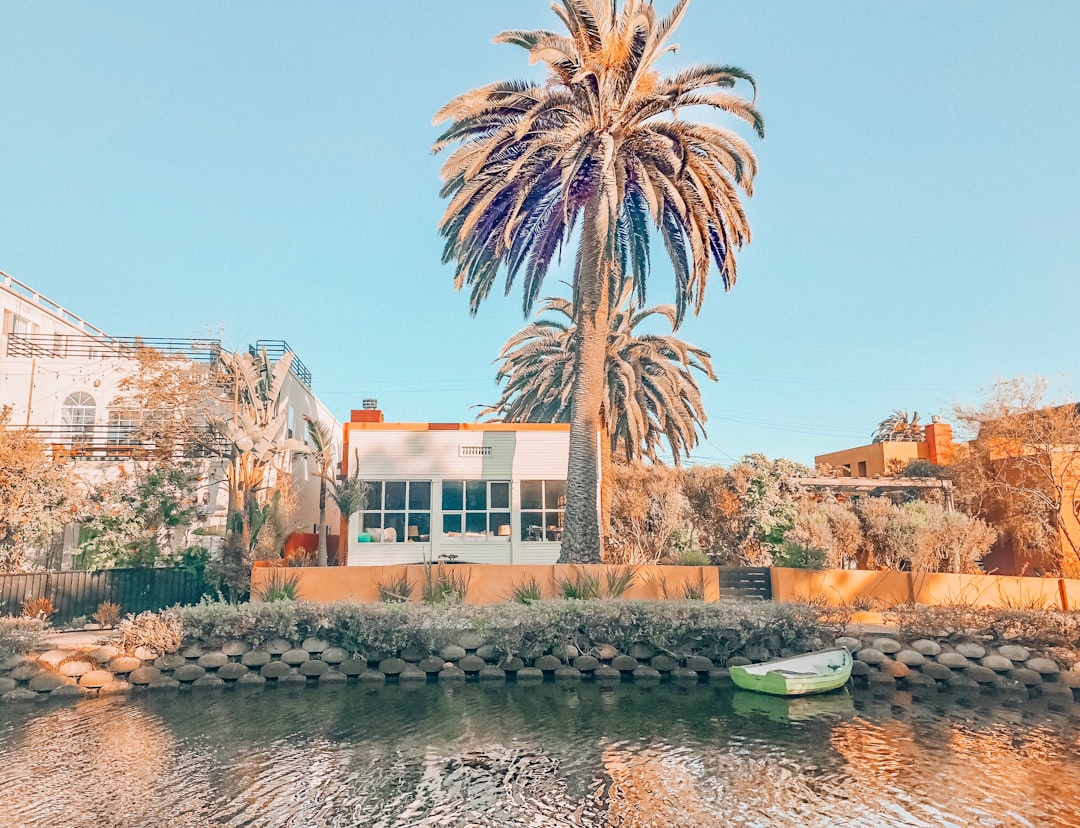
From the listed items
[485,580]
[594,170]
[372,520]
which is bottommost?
[485,580]

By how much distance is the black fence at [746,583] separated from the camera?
68.5 feet

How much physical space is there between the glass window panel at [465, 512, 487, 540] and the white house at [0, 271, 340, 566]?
6360mm

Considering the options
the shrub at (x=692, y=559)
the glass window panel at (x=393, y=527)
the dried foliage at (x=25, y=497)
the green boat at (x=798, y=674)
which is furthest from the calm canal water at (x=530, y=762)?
the glass window panel at (x=393, y=527)

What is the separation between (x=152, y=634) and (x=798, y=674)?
547 inches

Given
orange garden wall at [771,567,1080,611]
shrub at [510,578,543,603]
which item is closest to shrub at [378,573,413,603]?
shrub at [510,578,543,603]

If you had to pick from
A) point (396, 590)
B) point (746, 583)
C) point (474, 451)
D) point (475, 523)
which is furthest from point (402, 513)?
point (746, 583)

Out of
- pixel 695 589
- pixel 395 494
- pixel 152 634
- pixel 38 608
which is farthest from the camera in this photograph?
pixel 395 494

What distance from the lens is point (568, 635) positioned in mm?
17266

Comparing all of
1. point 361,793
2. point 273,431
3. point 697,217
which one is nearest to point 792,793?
point 361,793

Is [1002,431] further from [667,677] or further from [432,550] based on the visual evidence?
[432,550]

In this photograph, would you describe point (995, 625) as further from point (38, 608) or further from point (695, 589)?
point (38, 608)

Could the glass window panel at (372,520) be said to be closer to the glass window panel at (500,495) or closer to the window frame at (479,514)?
the window frame at (479,514)

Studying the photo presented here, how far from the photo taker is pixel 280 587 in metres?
19.1

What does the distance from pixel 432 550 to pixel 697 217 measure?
528 inches
